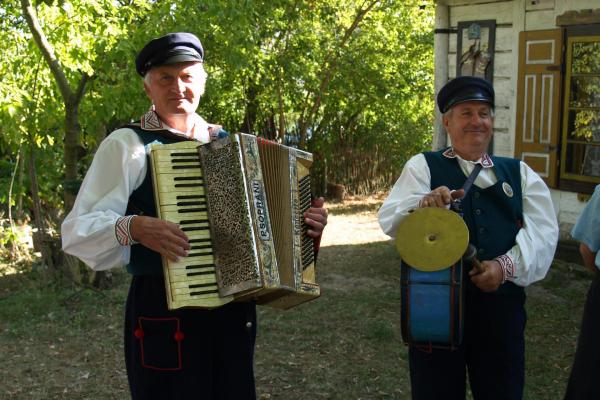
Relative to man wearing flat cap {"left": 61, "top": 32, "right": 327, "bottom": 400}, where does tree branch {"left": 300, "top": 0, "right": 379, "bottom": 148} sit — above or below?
above

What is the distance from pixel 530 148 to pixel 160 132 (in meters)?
4.75

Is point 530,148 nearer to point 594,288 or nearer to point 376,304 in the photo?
point 376,304

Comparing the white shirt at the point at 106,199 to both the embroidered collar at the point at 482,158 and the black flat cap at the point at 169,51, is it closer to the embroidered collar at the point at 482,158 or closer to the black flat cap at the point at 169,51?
the black flat cap at the point at 169,51

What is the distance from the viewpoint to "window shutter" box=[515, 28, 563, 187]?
598 cm

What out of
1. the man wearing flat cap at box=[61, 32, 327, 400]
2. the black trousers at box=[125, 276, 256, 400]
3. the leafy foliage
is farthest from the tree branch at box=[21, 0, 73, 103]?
the black trousers at box=[125, 276, 256, 400]

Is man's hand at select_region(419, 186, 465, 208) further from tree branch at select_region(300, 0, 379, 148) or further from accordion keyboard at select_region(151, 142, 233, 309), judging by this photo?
tree branch at select_region(300, 0, 379, 148)

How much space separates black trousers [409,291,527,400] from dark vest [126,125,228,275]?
98 centimetres

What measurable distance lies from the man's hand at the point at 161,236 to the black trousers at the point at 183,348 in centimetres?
20

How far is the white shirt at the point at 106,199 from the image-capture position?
6.77 ft

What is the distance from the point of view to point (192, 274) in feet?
6.67

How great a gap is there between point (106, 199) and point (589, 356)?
1638mm

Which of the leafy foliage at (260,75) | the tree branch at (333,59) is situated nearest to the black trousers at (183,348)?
the leafy foliage at (260,75)

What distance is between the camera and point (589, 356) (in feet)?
7.39

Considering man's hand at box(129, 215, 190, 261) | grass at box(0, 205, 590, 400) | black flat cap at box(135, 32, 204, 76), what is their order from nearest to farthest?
man's hand at box(129, 215, 190, 261) → black flat cap at box(135, 32, 204, 76) → grass at box(0, 205, 590, 400)
